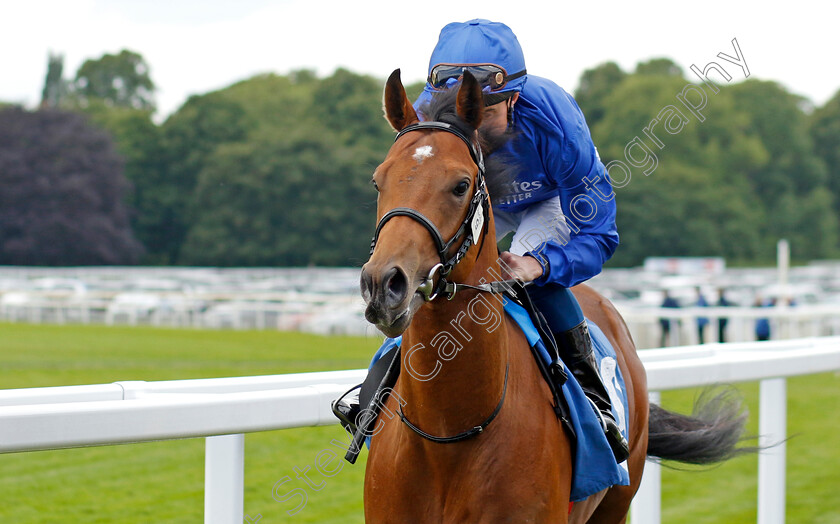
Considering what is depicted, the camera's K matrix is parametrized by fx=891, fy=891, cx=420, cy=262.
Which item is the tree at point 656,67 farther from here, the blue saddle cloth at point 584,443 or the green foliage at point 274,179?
the blue saddle cloth at point 584,443

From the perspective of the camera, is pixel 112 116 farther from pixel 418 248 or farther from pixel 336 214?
pixel 418 248

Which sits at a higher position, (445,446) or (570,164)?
(570,164)

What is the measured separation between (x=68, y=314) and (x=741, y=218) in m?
39.6

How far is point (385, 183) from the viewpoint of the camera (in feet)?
7.03

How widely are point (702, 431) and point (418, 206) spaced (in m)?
2.26

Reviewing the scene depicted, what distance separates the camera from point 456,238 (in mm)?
2133

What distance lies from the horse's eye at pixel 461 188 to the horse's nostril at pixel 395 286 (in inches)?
12.0

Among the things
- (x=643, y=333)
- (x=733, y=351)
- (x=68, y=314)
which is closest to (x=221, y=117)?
(x=68, y=314)

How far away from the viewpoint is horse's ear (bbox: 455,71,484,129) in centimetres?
222

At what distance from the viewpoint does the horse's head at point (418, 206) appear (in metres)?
1.91

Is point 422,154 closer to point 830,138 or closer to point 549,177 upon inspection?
point 549,177

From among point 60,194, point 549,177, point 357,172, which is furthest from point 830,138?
point 549,177

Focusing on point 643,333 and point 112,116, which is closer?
point 643,333

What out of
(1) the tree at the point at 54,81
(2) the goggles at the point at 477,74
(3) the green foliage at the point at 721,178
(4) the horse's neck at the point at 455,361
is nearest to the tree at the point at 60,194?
(1) the tree at the point at 54,81
